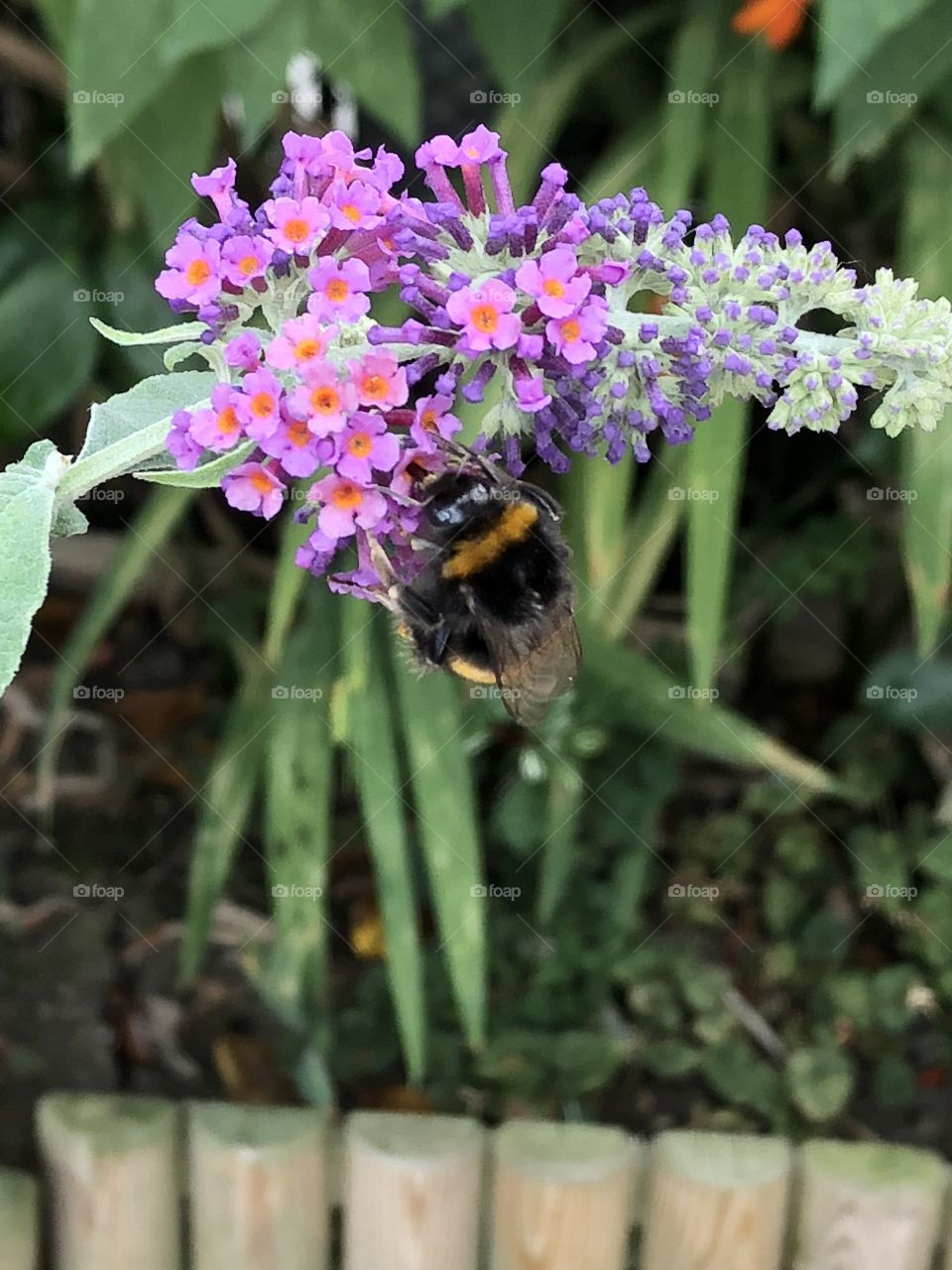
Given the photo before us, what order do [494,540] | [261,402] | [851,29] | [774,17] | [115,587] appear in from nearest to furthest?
[261,402] < [494,540] < [851,29] < [774,17] < [115,587]

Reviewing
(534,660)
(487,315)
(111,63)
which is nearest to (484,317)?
(487,315)

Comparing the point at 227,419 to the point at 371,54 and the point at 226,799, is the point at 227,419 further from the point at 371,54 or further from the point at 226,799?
the point at 226,799

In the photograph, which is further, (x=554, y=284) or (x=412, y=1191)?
(x=412, y=1191)

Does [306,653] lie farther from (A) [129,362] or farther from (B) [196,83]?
(B) [196,83]

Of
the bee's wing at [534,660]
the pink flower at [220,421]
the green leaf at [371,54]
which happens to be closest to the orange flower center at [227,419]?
the pink flower at [220,421]

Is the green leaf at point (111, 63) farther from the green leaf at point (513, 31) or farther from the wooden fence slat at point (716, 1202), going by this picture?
the wooden fence slat at point (716, 1202)

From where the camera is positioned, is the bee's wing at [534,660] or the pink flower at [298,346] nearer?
the pink flower at [298,346]
